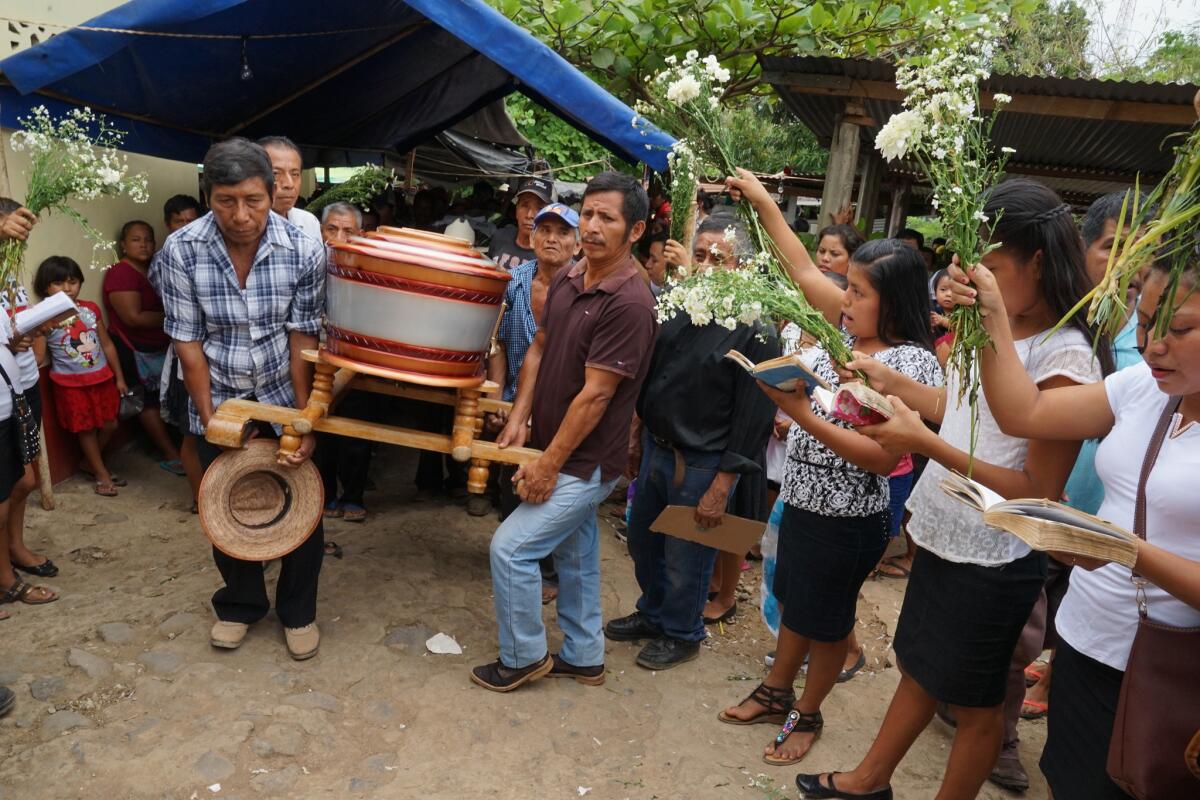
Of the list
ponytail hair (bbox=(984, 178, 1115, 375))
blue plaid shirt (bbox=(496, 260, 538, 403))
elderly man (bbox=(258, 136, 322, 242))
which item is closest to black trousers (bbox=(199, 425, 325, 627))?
blue plaid shirt (bbox=(496, 260, 538, 403))

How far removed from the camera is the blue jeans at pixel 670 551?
378cm

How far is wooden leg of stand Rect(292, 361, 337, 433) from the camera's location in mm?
3174

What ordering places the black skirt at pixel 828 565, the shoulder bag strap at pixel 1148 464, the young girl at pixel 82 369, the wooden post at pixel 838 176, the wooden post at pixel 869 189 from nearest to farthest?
the shoulder bag strap at pixel 1148 464, the black skirt at pixel 828 565, the young girl at pixel 82 369, the wooden post at pixel 838 176, the wooden post at pixel 869 189

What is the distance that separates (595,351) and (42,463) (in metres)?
3.49

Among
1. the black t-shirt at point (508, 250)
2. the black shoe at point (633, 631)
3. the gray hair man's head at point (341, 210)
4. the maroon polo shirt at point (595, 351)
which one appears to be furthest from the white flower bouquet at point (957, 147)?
the gray hair man's head at point (341, 210)

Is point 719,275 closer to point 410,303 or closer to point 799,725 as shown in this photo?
point 410,303

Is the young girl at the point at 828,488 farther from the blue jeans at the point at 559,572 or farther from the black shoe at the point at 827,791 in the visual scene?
the blue jeans at the point at 559,572

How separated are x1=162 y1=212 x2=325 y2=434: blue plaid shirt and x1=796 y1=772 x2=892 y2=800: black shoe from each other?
2.52 metres

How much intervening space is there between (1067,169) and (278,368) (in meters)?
10.3

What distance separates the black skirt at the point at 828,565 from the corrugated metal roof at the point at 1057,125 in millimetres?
2061

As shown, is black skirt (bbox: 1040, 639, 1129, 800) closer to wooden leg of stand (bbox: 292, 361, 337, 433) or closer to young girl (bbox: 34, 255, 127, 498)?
wooden leg of stand (bbox: 292, 361, 337, 433)

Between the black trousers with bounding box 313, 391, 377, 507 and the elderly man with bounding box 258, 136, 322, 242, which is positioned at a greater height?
the elderly man with bounding box 258, 136, 322, 242

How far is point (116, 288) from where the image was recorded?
5.39 metres

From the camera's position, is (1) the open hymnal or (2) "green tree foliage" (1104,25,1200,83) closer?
(1) the open hymnal
